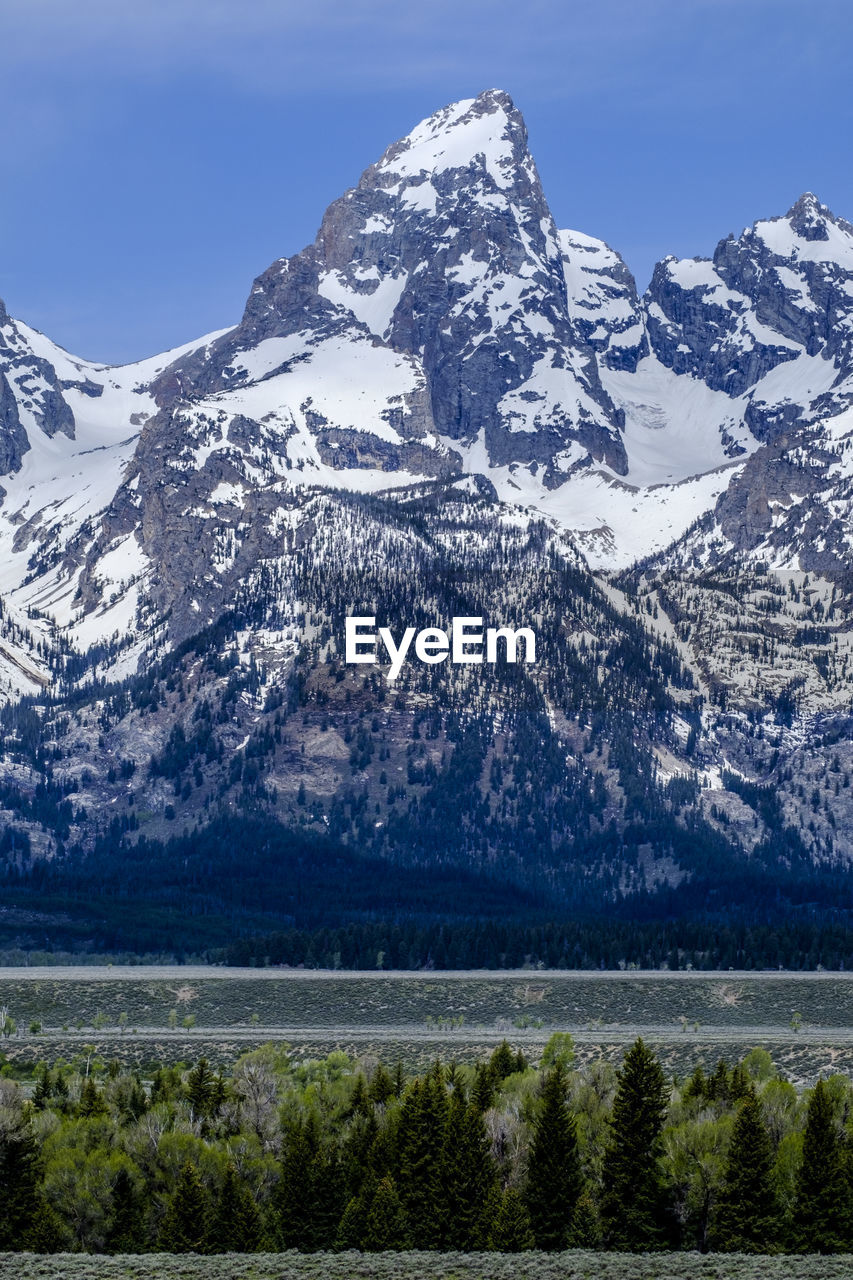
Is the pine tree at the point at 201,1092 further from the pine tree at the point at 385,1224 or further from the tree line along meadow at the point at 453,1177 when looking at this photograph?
the pine tree at the point at 385,1224

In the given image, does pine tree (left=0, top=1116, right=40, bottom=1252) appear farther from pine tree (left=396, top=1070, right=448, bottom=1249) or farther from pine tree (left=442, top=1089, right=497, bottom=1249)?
pine tree (left=442, top=1089, right=497, bottom=1249)

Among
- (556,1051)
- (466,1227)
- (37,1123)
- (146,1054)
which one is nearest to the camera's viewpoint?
(466,1227)

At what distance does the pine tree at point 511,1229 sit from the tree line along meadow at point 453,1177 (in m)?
0.13

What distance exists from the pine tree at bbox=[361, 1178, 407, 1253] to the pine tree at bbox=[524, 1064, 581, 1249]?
7534 mm

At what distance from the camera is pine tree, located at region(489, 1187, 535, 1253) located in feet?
383

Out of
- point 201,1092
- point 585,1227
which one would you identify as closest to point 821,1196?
point 585,1227

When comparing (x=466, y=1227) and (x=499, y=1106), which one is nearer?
(x=466, y=1227)

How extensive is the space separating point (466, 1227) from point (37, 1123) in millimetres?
29675

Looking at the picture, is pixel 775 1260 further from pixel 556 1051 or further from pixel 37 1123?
pixel 556 1051

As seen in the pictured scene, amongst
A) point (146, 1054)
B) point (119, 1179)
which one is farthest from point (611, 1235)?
point (146, 1054)

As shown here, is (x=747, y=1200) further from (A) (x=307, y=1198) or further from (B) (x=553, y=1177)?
(A) (x=307, y=1198)

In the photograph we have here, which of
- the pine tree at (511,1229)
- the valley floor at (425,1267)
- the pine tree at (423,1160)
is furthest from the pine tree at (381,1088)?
the valley floor at (425,1267)

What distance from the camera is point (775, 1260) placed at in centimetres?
11156

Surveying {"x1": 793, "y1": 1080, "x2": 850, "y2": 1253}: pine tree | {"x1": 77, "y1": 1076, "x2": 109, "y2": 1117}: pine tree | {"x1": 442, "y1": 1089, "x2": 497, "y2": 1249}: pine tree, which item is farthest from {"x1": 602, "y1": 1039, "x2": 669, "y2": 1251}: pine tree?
{"x1": 77, "y1": 1076, "x2": 109, "y2": 1117}: pine tree
